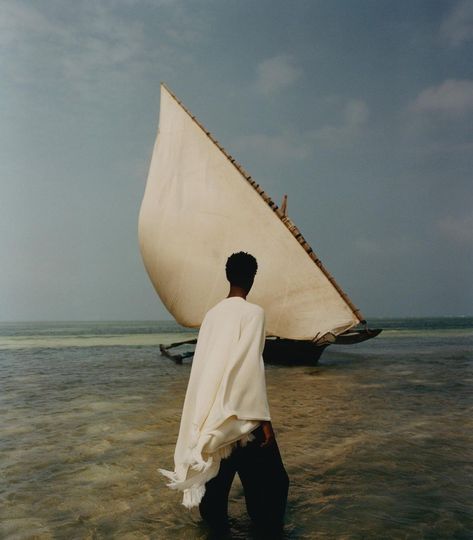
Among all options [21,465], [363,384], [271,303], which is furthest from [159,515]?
[271,303]

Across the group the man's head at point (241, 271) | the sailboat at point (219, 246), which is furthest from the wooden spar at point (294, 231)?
the man's head at point (241, 271)

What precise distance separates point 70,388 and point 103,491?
27.3ft

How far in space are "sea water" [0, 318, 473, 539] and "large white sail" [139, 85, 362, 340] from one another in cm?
327

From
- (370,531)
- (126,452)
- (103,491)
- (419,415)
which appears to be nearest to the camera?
(370,531)

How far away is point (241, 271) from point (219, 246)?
12.6 metres

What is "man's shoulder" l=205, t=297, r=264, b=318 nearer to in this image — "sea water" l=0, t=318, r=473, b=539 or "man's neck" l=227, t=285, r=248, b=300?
"man's neck" l=227, t=285, r=248, b=300

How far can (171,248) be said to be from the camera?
16.8 meters

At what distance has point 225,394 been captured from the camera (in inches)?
111

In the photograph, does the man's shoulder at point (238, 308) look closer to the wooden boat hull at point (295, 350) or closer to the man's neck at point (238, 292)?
the man's neck at point (238, 292)

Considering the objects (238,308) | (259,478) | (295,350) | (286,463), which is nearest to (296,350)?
(295,350)

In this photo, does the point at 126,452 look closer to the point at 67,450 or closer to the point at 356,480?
the point at 67,450

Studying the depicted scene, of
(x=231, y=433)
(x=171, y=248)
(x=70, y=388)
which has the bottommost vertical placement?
(x=70, y=388)

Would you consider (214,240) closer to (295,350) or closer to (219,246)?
(219,246)

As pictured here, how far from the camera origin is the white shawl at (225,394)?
110 inches
